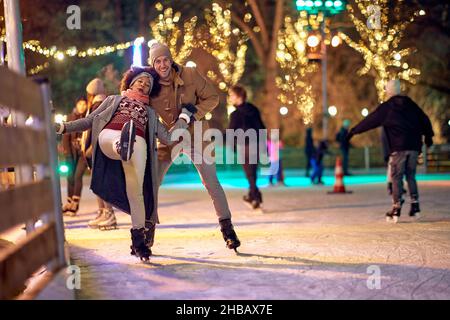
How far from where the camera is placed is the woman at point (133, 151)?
22.8ft

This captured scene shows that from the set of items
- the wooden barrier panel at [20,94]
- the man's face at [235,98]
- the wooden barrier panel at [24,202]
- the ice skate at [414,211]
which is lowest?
the ice skate at [414,211]

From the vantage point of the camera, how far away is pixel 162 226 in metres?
10.4

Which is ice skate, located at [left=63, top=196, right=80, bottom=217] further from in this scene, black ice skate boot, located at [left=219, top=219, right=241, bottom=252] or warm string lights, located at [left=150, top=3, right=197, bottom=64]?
warm string lights, located at [left=150, top=3, right=197, bottom=64]

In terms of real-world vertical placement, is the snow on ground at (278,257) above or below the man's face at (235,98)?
below

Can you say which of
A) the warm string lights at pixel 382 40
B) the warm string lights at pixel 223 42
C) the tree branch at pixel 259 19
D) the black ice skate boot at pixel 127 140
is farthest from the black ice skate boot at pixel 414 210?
the warm string lights at pixel 223 42

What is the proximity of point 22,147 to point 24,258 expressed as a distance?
0.58 metres

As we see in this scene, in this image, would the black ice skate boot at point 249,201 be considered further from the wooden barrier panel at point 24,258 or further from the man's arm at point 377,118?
the wooden barrier panel at point 24,258

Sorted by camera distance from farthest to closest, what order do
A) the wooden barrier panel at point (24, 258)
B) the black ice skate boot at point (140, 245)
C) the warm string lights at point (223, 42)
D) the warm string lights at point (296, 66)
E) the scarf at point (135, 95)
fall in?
the warm string lights at point (223, 42) → the warm string lights at point (296, 66) → the scarf at point (135, 95) → the black ice skate boot at point (140, 245) → the wooden barrier panel at point (24, 258)

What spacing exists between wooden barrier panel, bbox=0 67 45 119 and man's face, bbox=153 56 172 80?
239 cm

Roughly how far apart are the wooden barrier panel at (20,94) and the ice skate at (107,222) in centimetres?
530

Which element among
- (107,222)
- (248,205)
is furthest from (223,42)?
(107,222)

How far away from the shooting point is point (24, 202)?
14.1 feet

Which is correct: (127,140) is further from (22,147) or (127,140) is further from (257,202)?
(257,202)

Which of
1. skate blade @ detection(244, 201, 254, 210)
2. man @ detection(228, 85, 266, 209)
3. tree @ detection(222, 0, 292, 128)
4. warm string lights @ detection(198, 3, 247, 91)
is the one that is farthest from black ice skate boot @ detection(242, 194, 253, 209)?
warm string lights @ detection(198, 3, 247, 91)
